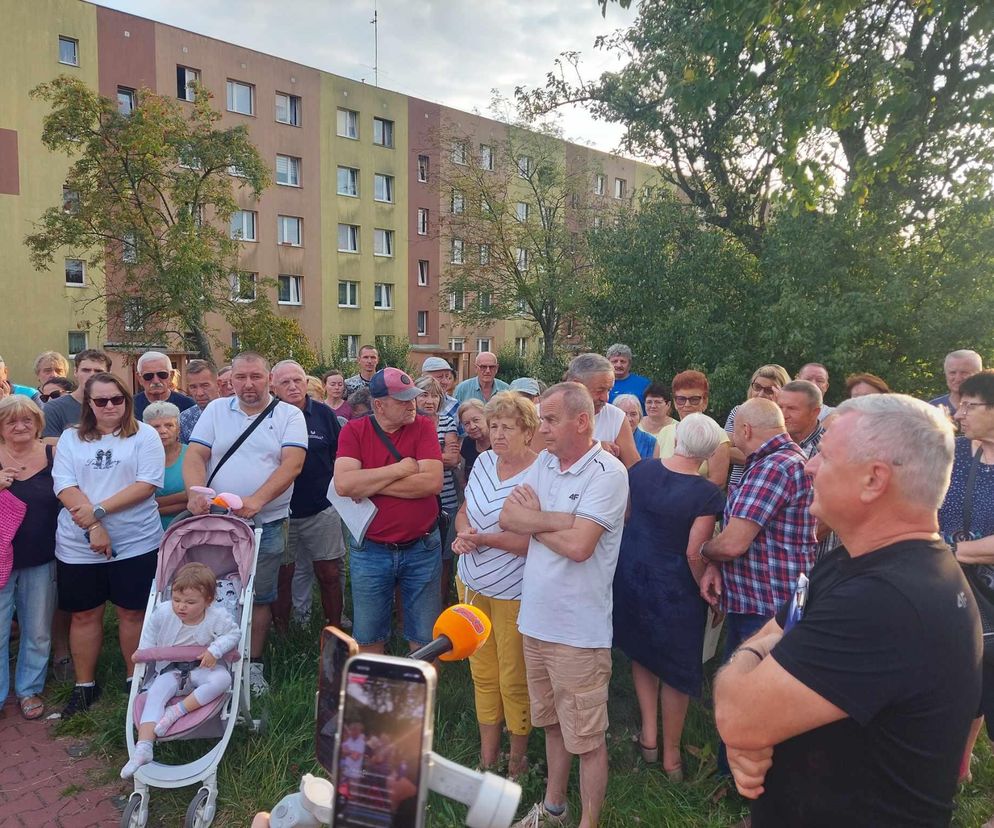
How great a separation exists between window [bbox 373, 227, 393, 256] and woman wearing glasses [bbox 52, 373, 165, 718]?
105 ft

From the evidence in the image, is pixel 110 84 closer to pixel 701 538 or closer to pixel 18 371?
pixel 18 371

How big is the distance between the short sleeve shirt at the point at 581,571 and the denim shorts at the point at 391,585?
1.21m

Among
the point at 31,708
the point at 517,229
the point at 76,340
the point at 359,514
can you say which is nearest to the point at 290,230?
the point at 76,340

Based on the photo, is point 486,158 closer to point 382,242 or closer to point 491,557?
point 382,242

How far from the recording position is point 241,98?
101 ft

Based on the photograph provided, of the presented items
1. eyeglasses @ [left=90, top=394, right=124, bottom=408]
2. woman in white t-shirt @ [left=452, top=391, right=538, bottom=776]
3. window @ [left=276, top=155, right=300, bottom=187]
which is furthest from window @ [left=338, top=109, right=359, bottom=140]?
woman in white t-shirt @ [left=452, top=391, right=538, bottom=776]

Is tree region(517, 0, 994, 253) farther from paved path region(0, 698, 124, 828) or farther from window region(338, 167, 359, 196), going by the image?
window region(338, 167, 359, 196)

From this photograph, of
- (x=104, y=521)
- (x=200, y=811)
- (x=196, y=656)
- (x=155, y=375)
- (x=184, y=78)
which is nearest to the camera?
(x=200, y=811)

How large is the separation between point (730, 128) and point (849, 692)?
44.6ft

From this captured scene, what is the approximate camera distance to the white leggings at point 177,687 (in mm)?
3570

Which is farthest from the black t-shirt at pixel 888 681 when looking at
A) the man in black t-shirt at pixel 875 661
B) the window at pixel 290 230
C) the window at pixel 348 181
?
the window at pixel 348 181

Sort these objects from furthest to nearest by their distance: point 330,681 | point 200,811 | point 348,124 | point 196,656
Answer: point 348,124
point 196,656
point 200,811
point 330,681

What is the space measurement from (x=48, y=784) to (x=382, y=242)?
34.0 meters

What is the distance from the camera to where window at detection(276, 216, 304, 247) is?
1260 inches
